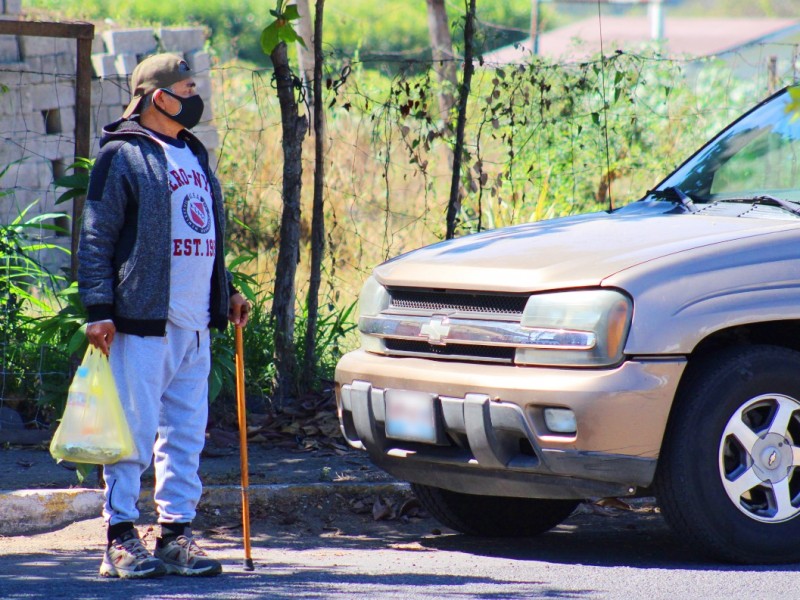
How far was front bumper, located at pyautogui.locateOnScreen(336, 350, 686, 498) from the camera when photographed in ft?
14.6

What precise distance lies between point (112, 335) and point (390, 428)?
1.13 meters

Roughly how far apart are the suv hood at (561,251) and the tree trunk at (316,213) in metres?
2.22

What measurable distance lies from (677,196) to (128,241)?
8.27 feet

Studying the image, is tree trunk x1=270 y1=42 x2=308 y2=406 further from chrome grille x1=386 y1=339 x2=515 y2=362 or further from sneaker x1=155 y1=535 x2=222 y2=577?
sneaker x1=155 y1=535 x2=222 y2=577

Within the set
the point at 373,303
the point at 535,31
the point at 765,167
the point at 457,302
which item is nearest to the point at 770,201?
the point at 765,167

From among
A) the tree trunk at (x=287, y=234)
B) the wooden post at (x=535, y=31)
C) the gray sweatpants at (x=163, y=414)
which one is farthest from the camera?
the wooden post at (x=535, y=31)

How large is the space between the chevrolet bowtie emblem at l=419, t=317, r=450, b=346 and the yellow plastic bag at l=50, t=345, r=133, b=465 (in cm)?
118

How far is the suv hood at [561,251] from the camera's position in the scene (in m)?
4.67

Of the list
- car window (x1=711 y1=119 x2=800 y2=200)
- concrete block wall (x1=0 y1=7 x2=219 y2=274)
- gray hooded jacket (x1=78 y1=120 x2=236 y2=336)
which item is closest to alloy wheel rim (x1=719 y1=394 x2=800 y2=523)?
car window (x1=711 y1=119 x2=800 y2=200)

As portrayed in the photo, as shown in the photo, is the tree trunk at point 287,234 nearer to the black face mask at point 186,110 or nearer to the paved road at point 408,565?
the paved road at point 408,565

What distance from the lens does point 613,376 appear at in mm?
4449

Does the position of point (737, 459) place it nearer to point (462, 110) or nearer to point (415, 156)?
point (462, 110)

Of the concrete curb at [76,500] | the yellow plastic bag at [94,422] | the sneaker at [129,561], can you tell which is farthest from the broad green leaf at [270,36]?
the sneaker at [129,561]

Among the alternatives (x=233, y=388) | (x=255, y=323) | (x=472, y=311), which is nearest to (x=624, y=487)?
(x=472, y=311)
